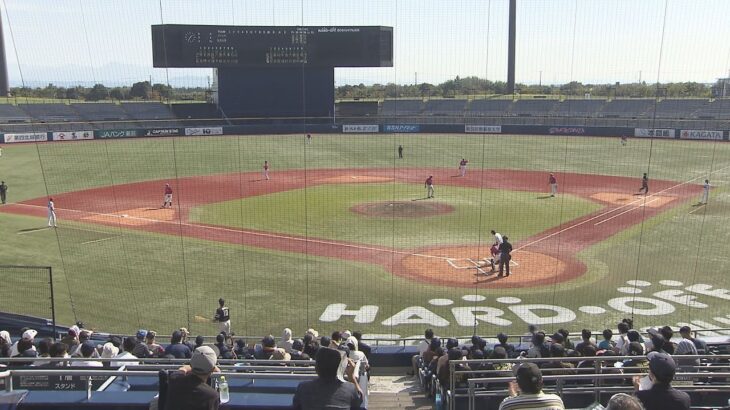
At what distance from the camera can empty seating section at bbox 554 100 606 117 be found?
7344cm

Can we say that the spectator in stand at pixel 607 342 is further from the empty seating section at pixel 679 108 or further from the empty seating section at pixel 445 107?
the empty seating section at pixel 445 107

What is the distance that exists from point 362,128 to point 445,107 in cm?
1767

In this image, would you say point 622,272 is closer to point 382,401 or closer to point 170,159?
point 382,401

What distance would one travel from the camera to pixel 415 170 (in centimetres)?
4434

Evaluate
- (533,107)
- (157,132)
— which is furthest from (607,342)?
(533,107)

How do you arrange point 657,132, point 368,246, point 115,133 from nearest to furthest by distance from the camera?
point 368,246
point 115,133
point 657,132

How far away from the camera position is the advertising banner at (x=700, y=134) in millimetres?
54334

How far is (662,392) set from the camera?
4.86 m

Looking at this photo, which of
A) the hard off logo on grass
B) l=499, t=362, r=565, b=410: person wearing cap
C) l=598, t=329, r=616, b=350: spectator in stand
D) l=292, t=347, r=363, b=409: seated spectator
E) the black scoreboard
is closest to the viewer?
l=499, t=362, r=565, b=410: person wearing cap

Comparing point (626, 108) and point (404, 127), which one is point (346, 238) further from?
point (626, 108)

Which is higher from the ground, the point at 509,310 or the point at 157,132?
the point at 157,132

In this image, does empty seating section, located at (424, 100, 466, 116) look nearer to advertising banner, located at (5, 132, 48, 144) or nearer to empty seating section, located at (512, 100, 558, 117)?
empty seating section, located at (512, 100, 558, 117)

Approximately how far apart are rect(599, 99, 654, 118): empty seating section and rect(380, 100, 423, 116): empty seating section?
2191 centimetres

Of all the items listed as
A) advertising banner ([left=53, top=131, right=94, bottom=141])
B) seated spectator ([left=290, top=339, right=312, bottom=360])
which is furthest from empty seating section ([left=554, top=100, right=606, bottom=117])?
seated spectator ([left=290, top=339, right=312, bottom=360])
